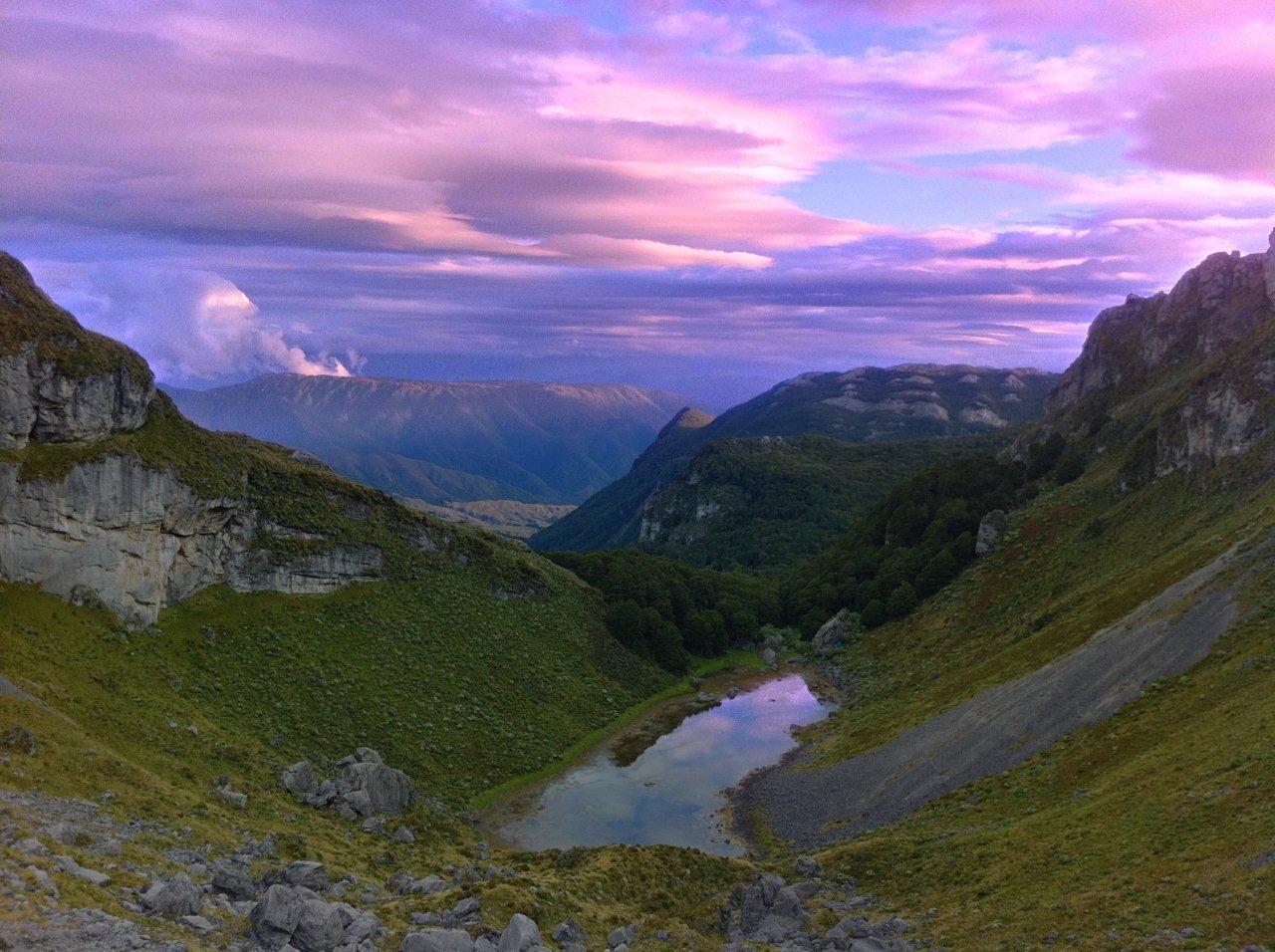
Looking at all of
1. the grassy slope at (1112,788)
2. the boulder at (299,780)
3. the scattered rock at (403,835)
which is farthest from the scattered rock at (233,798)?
the grassy slope at (1112,788)

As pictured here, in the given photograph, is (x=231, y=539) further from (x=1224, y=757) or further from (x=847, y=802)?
(x=1224, y=757)

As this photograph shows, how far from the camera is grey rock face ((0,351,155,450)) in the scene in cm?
6238

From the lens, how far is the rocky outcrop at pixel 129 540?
204ft

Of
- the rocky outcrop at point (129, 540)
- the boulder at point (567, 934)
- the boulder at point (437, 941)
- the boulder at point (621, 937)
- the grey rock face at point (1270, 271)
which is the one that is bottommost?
the boulder at point (621, 937)

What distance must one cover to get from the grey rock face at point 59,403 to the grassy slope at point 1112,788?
61.4 metres

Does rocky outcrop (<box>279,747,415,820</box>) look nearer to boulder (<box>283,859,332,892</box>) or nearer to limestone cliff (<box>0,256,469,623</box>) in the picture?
boulder (<box>283,859,332,892</box>)

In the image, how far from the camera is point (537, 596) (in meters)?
106

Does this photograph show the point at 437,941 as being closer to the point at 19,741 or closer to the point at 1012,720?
the point at 19,741

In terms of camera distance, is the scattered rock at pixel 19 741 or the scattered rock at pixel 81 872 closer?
the scattered rock at pixel 81 872

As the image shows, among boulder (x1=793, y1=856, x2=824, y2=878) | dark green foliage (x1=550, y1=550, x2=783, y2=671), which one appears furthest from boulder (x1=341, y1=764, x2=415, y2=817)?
dark green foliage (x1=550, y1=550, x2=783, y2=671)

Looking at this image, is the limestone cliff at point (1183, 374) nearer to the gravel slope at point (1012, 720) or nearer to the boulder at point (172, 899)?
the gravel slope at point (1012, 720)

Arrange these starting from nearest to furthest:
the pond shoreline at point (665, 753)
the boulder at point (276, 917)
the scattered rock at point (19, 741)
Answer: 1. the boulder at point (276, 917)
2. the scattered rock at point (19, 741)
3. the pond shoreline at point (665, 753)

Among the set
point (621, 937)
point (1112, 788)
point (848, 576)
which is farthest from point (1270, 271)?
point (621, 937)

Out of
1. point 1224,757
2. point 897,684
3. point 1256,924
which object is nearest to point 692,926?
point 1256,924
